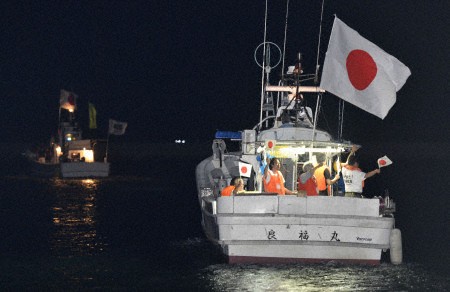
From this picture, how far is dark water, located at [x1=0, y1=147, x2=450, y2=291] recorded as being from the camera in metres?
21.6

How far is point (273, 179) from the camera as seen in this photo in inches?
911

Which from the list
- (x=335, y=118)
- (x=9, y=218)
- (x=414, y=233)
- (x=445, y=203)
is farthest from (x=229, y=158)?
(x=335, y=118)

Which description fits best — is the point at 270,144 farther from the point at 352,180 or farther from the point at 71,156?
the point at 71,156

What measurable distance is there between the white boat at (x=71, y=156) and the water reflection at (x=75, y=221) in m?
10.3

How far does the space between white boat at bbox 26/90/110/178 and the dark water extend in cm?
2740

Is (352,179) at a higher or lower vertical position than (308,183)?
higher

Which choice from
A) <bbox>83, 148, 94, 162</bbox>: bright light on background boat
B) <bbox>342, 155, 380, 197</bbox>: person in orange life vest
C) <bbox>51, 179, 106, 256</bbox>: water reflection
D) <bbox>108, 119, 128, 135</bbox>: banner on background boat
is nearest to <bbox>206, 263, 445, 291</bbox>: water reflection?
<bbox>342, 155, 380, 197</bbox>: person in orange life vest

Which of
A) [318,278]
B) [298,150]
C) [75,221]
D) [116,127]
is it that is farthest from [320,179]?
[116,127]

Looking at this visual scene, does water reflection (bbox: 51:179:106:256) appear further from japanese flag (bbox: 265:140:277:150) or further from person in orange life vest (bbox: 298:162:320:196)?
person in orange life vest (bbox: 298:162:320:196)

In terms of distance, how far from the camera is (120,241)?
31.3 metres

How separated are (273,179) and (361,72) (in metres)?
3.63

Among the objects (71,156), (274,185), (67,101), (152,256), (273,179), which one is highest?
(67,101)

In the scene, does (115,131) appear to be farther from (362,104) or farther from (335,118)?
(335,118)

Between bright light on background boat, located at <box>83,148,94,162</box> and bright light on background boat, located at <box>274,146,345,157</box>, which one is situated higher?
bright light on background boat, located at <box>83,148,94,162</box>
